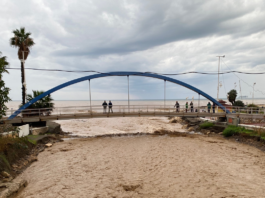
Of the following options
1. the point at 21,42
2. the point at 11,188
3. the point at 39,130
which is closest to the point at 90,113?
the point at 39,130

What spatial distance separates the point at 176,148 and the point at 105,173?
22.1 ft

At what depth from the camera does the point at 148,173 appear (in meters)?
8.45

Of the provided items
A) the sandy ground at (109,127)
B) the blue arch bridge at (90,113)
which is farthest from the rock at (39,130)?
the sandy ground at (109,127)

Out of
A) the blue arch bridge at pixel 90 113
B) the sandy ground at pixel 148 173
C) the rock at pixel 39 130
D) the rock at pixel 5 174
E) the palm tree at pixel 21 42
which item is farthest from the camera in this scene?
the palm tree at pixel 21 42

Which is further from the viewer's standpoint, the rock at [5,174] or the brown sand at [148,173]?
the rock at [5,174]

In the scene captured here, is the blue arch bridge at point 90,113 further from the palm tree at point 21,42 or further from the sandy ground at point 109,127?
the palm tree at point 21,42

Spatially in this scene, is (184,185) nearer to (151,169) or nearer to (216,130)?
(151,169)

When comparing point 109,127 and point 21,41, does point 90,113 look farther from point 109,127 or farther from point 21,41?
point 21,41

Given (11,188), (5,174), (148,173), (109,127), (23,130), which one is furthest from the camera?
(109,127)

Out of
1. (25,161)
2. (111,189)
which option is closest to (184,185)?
(111,189)

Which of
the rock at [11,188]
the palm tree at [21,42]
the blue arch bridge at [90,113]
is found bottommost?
the rock at [11,188]

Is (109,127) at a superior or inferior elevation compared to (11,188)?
inferior

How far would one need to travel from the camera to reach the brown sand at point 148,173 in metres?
6.67

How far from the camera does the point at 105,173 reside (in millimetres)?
8602
